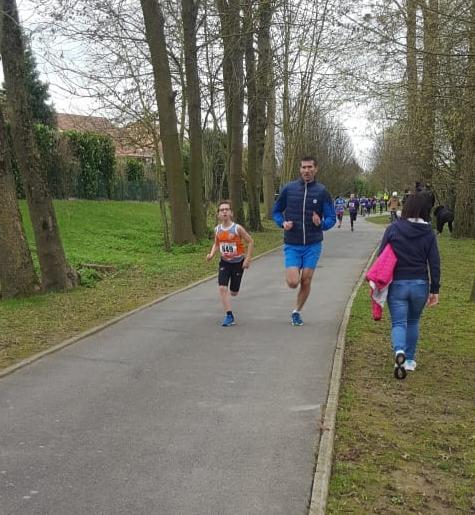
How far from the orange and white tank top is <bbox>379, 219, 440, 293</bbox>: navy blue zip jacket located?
287 centimetres

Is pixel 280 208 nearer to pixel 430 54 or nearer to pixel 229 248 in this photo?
pixel 229 248

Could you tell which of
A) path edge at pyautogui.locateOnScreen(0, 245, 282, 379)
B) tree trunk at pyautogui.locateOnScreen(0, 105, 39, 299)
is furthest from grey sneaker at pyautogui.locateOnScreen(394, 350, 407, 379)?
tree trunk at pyautogui.locateOnScreen(0, 105, 39, 299)

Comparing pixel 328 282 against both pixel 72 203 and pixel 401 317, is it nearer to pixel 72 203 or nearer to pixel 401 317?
pixel 401 317

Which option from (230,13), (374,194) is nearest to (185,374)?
(230,13)

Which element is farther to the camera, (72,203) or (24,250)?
(72,203)

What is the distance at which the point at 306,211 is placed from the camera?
8148mm

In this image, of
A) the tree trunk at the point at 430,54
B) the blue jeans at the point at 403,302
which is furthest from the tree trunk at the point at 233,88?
the blue jeans at the point at 403,302

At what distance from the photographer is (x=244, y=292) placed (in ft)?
38.2

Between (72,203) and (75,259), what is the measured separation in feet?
42.1

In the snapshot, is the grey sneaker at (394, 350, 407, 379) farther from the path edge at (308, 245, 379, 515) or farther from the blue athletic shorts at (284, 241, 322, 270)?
the blue athletic shorts at (284, 241, 322, 270)

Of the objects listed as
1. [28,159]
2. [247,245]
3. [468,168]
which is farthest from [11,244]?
[468,168]

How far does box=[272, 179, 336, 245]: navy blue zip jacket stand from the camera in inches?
321

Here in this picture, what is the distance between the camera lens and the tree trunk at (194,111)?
1997 centimetres

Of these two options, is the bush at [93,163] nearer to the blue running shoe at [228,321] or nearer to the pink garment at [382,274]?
the blue running shoe at [228,321]
